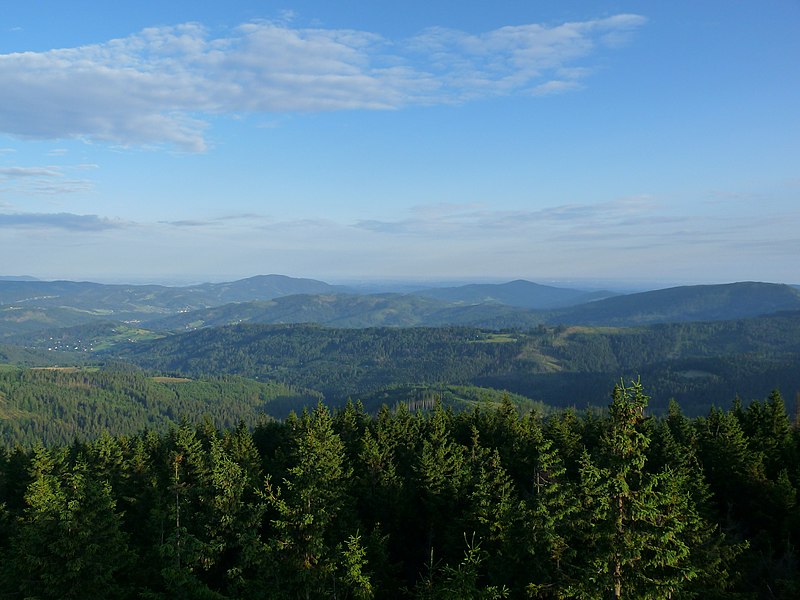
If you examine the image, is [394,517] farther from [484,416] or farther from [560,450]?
[484,416]

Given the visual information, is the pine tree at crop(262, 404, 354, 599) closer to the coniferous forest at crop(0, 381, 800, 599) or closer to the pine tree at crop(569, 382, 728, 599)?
the coniferous forest at crop(0, 381, 800, 599)

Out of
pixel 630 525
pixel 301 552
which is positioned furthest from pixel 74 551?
pixel 630 525

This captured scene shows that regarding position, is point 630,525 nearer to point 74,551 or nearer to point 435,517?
point 435,517

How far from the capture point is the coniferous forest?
55.0 ft

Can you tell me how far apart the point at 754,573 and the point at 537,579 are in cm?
1583

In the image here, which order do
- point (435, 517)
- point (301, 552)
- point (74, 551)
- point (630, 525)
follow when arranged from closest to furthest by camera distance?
point (630, 525) → point (301, 552) → point (74, 551) → point (435, 517)

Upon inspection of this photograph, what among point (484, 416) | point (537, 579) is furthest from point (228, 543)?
point (484, 416)

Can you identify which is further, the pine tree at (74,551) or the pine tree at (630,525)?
the pine tree at (74,551)

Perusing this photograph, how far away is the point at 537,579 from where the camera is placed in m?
26.5

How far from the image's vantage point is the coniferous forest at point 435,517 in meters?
16.8

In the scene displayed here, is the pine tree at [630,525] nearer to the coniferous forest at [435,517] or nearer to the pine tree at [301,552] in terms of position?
A: the coniferous forest at [435,517]

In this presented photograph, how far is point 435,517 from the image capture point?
147 feet

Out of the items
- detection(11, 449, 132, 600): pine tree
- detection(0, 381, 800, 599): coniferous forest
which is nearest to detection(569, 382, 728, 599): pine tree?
detection(0, 381, 800, 599): coniferous forest

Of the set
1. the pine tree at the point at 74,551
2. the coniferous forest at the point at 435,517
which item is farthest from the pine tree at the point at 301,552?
the pine tree at the point at 74,551
